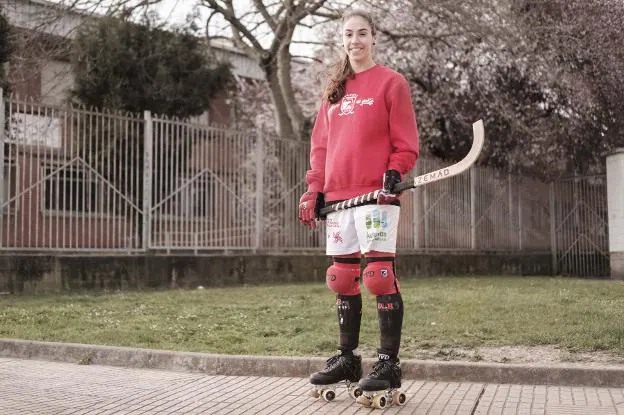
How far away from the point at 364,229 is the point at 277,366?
1577mm

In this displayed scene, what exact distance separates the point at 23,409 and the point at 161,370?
156 cm

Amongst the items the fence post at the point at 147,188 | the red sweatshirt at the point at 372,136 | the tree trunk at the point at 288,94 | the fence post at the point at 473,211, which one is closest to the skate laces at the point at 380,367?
the red sweatshirt at the point at 372,136

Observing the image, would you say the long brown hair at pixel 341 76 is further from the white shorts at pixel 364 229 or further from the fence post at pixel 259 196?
the fence post at pixel 259 196

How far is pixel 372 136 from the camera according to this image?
4.54 m

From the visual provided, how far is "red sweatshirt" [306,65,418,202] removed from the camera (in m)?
4.51

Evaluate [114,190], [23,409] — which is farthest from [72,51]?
[23,409]

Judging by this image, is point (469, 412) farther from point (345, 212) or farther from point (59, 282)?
point (59, 282)

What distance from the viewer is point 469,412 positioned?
4152 mm

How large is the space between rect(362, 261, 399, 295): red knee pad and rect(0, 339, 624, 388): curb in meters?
1.00

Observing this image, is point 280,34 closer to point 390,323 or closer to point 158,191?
point 158,191

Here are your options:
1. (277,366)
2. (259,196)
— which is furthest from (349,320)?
(259,196)

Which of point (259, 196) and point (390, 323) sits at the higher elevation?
point (259, 196)

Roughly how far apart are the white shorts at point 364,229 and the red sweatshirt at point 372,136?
0.15 meters

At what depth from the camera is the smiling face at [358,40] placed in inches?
183
